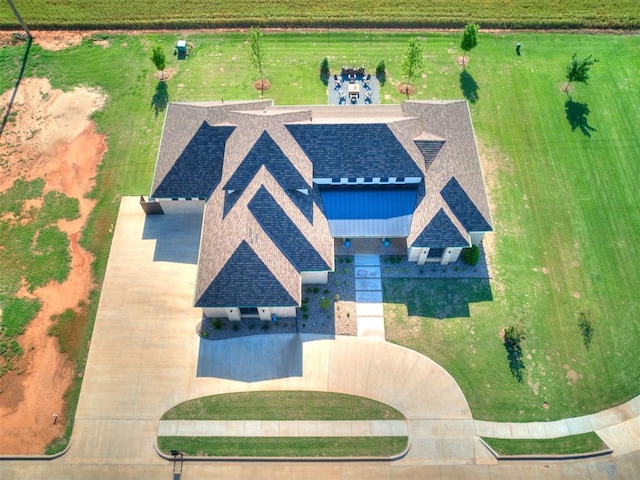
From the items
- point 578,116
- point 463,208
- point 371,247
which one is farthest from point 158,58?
Result: point 578,116

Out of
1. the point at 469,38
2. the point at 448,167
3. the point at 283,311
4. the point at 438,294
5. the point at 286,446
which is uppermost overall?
the point at 469,38

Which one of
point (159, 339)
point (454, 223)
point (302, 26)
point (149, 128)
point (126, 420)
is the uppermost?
point (302, 26)

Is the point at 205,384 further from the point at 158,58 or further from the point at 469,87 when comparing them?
the point at 469,87

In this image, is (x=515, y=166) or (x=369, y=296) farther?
(x=515, y=166)

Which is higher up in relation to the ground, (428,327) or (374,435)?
(428,327)

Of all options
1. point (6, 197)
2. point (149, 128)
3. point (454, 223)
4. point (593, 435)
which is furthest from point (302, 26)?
point (593, 435)

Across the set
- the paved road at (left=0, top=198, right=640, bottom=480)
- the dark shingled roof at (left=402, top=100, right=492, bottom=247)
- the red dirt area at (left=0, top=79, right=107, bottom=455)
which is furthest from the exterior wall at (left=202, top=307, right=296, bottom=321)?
the dark shingled roof at (left=402, top=100, right=492, bottom=247)

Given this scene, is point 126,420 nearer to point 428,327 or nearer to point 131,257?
point 131,257
